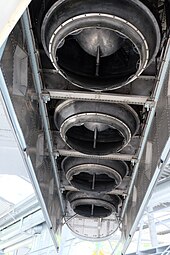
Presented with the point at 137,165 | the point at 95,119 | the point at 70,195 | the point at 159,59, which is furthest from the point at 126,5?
the point at 70,195

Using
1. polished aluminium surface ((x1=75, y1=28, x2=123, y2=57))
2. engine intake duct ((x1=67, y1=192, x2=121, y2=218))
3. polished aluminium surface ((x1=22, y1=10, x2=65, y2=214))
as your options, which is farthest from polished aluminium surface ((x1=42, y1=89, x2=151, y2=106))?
engine intake duct ((x1=67, y1=192, x2=121, y2=218))

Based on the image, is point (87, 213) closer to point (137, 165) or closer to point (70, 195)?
point (70, 195)

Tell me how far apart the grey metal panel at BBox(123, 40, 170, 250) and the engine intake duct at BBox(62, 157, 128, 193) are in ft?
0.45

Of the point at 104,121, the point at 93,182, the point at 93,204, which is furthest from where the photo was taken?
the point at 93,204

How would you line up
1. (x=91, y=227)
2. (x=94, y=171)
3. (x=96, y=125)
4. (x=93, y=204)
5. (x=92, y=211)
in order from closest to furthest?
(x=96, y=125)
(x=94, y=171)
(x=93, y=204)
(x=92, y=211)
(x=91, y=227)

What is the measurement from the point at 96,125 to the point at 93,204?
86 cm

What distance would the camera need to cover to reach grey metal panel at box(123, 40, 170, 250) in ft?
4.69

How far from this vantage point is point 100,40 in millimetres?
1400

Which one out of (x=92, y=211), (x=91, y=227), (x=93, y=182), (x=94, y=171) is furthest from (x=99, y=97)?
(x=91, y=227)

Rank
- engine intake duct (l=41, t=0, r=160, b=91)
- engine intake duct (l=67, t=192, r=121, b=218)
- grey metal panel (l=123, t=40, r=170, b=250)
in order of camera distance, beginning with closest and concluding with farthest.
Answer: engine intake duct (l=41, t=0, r=160, b=91), grey metal panel (l=123, t=40, r=170, b=250), engine intake duct (l=67, t=192, r=121, b=218)

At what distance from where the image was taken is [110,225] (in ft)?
9.23

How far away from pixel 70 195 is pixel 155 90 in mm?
1236

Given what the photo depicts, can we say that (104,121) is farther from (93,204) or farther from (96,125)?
(93,204)

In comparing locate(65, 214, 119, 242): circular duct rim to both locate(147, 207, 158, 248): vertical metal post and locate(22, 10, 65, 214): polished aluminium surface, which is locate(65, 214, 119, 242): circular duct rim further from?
locate(147, 207, 158, 248): vertical metal post
